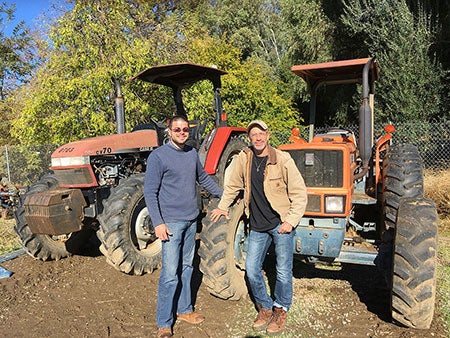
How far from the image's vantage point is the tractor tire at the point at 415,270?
3061mm

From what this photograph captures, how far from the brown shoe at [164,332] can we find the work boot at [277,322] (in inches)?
31.5

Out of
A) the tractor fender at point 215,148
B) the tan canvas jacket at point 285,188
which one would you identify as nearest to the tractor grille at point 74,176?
the tractor fender at point 215,148

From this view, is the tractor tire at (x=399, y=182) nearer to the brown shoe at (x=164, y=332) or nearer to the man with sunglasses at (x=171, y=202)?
the man with sunglasses at (x=171, y=202)

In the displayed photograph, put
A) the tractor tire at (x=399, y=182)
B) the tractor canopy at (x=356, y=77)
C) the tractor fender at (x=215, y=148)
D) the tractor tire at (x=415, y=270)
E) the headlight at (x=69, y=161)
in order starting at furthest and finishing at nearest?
the tractor fender at (x=215, y=148) → the headlight at (x=69, y=161) → the tractor canopy at (x=356, y=77) → the tractor tire at (x=399, y=182) → the tractor tire at (x=415, y=270)

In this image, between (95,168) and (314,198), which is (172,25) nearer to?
(95,168)

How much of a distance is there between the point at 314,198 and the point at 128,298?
216 cm

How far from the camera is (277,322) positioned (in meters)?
3.27

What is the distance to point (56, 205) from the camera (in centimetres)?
439

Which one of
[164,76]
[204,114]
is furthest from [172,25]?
[164,76]

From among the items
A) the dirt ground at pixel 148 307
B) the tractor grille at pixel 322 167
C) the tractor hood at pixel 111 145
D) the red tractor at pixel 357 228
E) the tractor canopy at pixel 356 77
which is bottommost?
the dirt ground at pixel 148 307

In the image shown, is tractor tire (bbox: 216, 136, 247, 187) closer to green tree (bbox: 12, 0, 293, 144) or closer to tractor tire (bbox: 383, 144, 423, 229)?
tractor tire (bbox: 383, 144, 423, 229)

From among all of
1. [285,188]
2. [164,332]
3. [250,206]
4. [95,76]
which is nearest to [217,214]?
[250,206]

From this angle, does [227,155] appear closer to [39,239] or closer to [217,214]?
[217,214]

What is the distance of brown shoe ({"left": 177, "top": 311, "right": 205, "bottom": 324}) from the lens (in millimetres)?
3471
